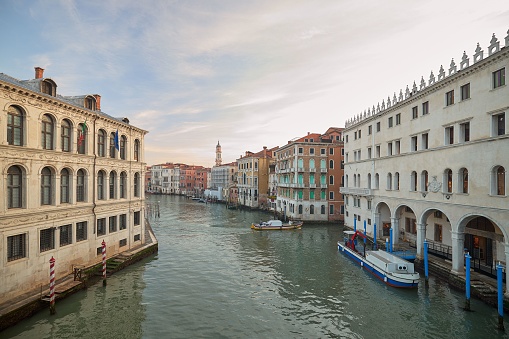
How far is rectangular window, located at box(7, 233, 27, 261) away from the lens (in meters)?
14.0

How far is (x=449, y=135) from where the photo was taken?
2031cm

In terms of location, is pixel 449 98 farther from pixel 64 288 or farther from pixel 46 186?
pixel 64 288

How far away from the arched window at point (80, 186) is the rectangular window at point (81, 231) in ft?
4.71

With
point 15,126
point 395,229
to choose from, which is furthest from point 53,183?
point 395,229

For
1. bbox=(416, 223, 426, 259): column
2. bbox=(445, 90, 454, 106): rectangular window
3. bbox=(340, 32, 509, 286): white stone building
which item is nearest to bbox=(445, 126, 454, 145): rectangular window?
bbox=(340, 32, 509, 286): white stone building

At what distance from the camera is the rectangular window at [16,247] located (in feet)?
45.9

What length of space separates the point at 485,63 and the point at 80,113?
22948mm

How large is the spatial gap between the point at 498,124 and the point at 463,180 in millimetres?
3820

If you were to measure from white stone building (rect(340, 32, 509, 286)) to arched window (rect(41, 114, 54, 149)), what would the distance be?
23.1m

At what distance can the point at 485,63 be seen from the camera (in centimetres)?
1700

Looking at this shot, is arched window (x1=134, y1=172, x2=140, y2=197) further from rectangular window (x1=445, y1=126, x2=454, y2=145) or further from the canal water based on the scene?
rectangular window (x1=445, y1=126, x2=454, y2=145)

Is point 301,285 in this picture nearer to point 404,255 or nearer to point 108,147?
point 404,255

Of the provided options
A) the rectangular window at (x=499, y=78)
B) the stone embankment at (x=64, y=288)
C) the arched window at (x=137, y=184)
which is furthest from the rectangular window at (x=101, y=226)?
Result: the rectangular window at (x=499, y=78)

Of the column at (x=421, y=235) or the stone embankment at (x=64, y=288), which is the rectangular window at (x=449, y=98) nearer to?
the column at (x=421, y=235)
